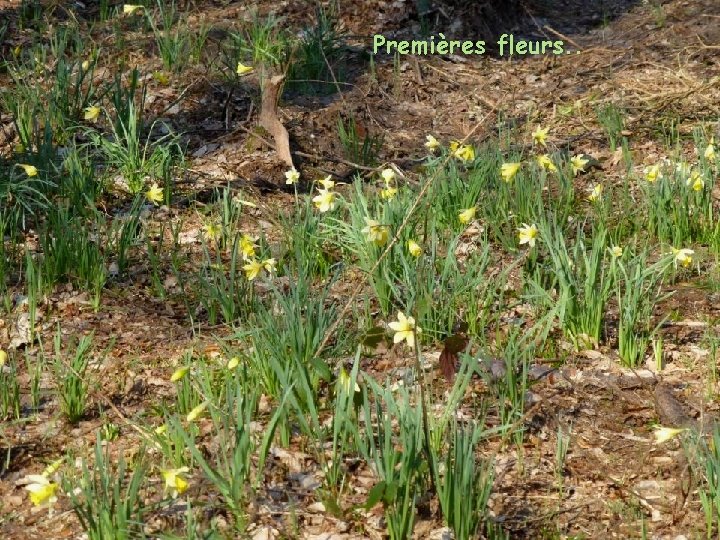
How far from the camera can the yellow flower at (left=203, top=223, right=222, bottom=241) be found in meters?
3.94

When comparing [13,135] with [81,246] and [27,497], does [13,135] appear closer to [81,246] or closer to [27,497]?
[81,246]

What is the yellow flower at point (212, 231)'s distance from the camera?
3.94m

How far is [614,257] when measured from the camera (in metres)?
3.27

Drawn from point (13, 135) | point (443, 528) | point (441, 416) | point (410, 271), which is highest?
point (13, 135)

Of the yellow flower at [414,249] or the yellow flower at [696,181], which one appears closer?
the yellow flower at [414,249]

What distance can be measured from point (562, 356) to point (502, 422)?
60 centimetres

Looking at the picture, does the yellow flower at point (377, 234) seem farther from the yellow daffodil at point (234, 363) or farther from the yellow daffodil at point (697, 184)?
the yellow daffodil at point (697, 184)

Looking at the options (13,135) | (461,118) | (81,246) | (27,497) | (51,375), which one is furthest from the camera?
(461,118)

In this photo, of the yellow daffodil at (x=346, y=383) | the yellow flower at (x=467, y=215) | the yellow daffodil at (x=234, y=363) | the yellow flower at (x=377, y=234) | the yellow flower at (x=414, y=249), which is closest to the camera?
the yellow daffodil at (x=346, y=383)

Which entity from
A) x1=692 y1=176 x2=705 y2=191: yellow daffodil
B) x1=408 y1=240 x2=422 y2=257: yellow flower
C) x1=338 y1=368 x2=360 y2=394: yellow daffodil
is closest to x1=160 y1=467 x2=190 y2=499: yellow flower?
x1=338 y1=368 x2=360 y2=394: yellow daffodil

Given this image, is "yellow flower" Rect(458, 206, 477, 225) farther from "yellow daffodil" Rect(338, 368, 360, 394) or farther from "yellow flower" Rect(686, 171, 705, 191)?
"yellow daffodil" Rect(338, 368, 360, 394)

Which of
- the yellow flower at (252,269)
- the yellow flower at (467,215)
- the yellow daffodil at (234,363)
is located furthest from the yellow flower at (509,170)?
the yellow daffodil at (234,363)

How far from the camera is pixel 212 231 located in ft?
12.9

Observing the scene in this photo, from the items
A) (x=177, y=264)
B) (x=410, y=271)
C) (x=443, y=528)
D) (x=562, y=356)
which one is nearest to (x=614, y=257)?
(x=562, y=356)
